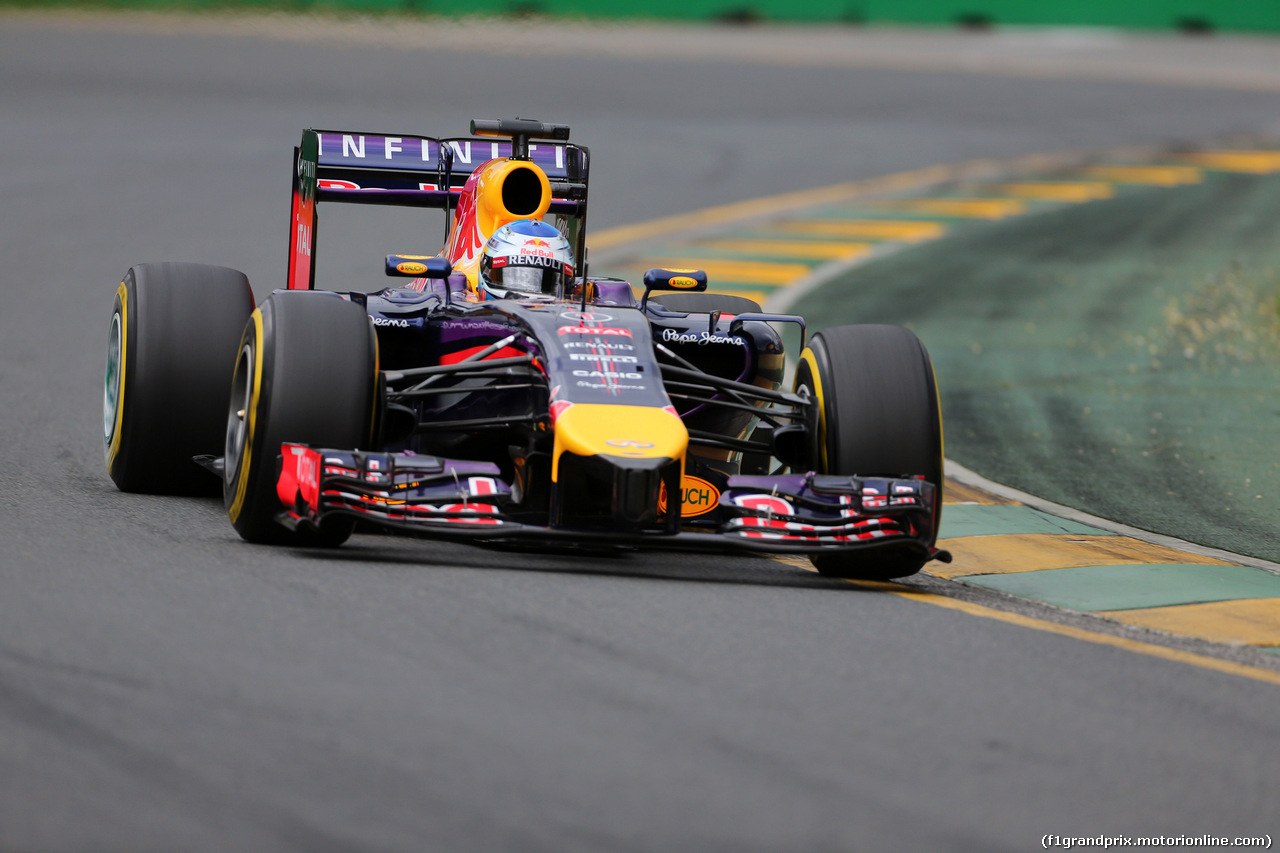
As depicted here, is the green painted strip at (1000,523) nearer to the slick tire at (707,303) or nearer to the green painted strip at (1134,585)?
the green painted strip at (1134,585)

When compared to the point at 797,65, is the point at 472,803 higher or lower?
lower

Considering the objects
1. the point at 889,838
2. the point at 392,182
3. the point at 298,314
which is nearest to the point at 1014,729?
the point at 889,838

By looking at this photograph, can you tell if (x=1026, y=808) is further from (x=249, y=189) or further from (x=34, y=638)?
(x=249, y=189)

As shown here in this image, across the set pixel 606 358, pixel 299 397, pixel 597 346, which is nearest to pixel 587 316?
Result: pixel 597 346

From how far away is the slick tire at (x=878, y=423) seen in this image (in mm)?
7676

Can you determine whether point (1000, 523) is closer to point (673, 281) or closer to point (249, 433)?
point (673, 281)

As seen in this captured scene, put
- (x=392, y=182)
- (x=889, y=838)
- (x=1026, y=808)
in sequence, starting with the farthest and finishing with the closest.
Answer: (x=392, y=182)
(x=1026, y=808)
(x=889, y=838)

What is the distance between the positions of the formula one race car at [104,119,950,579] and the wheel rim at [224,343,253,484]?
0.05 feet

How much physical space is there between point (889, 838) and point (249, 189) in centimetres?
1928

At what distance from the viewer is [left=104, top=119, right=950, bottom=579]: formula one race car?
7.08 meters

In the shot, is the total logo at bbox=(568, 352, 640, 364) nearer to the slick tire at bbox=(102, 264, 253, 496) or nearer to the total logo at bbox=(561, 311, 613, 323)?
the total logo at bbox=(561, 311, 613, 323)

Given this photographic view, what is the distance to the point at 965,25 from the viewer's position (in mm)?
44844

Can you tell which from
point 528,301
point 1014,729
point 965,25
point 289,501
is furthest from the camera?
point 965,25

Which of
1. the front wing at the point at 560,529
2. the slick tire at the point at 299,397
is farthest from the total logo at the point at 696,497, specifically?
the slick tire at the point at 299,397
